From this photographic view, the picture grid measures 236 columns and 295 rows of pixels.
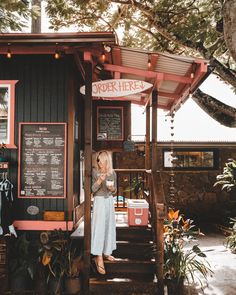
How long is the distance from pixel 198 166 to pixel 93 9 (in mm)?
7847

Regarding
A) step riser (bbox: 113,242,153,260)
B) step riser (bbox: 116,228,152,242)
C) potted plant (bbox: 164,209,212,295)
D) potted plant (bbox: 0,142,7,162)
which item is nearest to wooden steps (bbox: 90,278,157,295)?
potted plant (bbox: 164,209,212,295)

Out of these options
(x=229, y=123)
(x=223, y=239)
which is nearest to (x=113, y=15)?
(x=229, y=123)

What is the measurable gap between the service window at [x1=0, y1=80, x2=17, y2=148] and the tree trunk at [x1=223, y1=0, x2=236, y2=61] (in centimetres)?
488

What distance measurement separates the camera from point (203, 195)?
46.3 ft

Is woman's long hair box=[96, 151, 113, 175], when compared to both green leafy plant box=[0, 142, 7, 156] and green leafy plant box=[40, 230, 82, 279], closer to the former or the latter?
green leafy plant box=[40, 230, 82, 279]

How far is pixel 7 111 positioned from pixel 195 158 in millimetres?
10097

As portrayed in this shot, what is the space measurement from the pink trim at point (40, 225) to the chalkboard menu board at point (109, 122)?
2799 millimetres

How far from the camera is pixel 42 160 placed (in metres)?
5.87

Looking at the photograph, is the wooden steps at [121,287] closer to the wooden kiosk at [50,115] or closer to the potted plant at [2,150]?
the wooden kiosk at [50,115]

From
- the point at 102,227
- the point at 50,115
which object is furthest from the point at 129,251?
the point at 50,115

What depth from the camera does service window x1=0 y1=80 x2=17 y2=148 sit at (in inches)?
233

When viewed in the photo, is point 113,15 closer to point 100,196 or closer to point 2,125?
point 2,125

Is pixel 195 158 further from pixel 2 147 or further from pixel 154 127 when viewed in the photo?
pixel 2 147

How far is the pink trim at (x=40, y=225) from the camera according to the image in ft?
18.8
